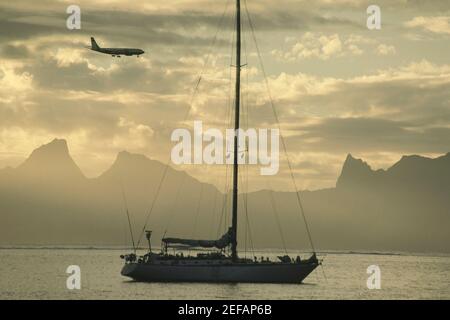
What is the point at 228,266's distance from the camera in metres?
87.7

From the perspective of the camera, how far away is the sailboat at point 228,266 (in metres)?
87.9

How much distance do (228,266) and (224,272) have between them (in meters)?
0.74

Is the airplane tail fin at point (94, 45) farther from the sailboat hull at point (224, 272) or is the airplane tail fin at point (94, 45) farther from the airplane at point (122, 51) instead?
the sailboat hull at point (224, 272)

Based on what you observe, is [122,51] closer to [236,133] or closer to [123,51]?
[123,51]

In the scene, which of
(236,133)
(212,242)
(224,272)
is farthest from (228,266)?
(236,133)

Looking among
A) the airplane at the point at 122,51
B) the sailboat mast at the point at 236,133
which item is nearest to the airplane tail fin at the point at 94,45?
the airplane at the point at 122,51

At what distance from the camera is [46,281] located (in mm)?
115812

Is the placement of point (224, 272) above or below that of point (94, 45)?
below
